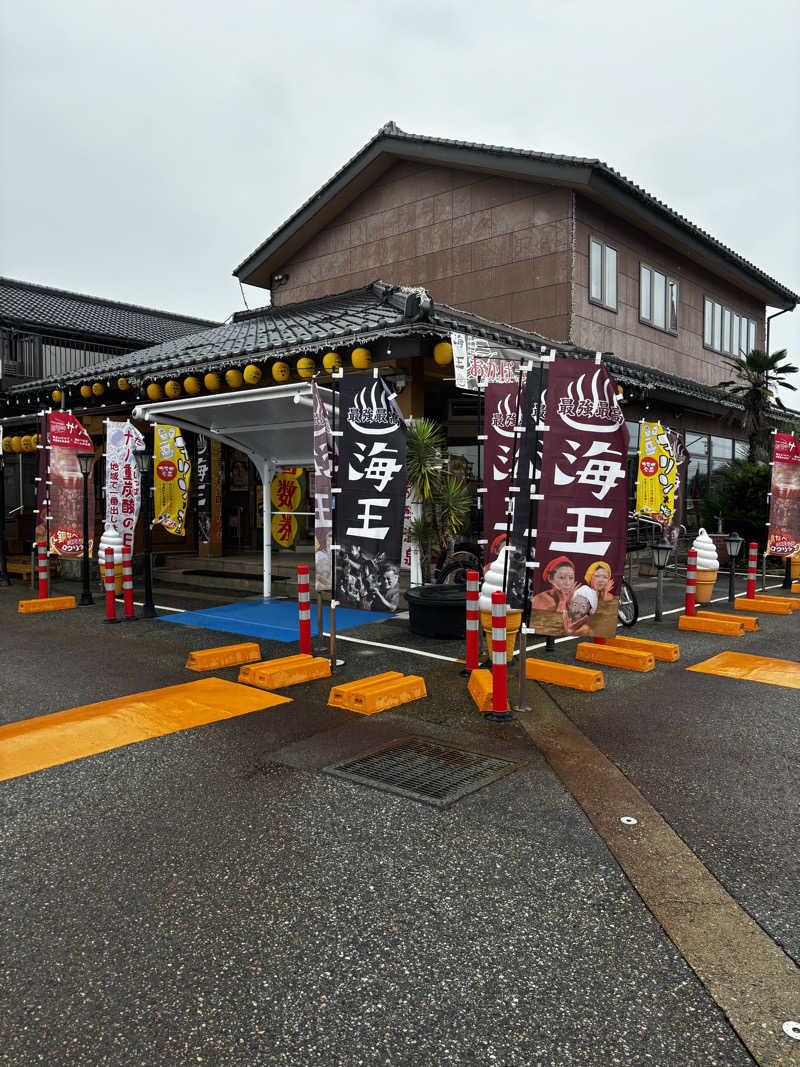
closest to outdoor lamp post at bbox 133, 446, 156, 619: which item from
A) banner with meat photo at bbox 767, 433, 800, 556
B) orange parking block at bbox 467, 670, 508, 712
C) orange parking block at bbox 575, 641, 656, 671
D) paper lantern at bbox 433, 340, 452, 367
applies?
paper lantern at bbox 433, 340, 452, 367

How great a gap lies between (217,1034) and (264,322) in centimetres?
1636

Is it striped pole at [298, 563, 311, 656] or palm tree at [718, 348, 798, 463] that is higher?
palm tree at [718, 348, 798, 463]

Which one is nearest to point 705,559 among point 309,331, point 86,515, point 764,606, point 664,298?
point 764,606

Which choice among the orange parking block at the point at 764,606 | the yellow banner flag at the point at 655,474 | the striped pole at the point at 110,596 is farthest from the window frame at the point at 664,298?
the striped pole at the point at 110,596

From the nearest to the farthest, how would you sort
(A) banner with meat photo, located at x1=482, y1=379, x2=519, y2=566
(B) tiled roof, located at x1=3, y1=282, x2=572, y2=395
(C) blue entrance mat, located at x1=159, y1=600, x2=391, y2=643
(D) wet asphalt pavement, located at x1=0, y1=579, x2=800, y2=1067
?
(D) wet asphalt pavement, located at x1=0, y1=579, x2=800, y2=1067
(A) banner with meat photo, located at x1=482, y1=379, x2=519, y2=566
(C) blue entrance mat, located at x1=159, y1=600, x2=391, y2=643
(B) tiled roof, located at x1=3, y1=282, x2=572, y2=395

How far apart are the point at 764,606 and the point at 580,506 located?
7086mm

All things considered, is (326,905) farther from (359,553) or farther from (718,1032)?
(359,553)

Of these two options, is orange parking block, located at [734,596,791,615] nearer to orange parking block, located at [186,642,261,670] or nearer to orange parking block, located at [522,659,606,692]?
orange parking block, located at [522,659,606,692]

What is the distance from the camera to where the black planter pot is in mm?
8891

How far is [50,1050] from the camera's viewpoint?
233 centimetres

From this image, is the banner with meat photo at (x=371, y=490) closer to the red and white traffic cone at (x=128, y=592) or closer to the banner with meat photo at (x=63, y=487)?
the red and white traffic cone at (x=128, y=592)

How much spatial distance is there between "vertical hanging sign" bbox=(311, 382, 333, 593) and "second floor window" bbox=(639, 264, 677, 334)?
14116 mm

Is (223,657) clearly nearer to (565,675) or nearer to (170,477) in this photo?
(565,675)

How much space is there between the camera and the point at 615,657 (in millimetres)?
7691
